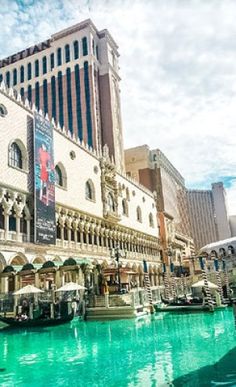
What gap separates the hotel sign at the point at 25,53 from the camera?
58875mm

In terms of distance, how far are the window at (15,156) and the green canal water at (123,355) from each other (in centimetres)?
1057

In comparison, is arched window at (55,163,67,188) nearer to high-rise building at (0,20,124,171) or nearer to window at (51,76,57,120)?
high-rise building at (0,20,124,171)

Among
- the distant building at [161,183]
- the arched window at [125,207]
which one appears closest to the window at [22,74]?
the distant building at [161,183]

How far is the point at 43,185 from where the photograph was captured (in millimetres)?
25672

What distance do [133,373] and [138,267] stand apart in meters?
33.7

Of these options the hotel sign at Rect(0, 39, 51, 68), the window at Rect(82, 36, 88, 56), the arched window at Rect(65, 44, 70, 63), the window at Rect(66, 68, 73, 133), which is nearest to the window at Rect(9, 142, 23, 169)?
the window at Rect(66, 68, 73, 133)

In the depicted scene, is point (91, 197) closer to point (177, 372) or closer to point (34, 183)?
point (34, 183)

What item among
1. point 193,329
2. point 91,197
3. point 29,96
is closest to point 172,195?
point 29,96

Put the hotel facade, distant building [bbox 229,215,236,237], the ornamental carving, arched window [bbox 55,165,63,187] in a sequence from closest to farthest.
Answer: the hotel facade → arched window [bbox 55,165,63,187] → the ornamental carving → distant building [bbox 229,215,236,237]

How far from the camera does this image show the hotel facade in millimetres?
23516

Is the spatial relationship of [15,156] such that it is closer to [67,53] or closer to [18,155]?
[18,155]

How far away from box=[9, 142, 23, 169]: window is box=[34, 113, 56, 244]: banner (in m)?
1.04

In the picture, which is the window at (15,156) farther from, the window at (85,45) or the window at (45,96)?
the window at (85,45)

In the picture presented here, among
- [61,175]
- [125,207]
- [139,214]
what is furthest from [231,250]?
[61,175]
